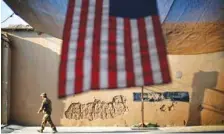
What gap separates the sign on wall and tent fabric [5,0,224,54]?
21.9ft

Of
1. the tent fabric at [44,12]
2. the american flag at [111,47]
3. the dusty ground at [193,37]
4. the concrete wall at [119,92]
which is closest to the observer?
the american flag at [111,47]

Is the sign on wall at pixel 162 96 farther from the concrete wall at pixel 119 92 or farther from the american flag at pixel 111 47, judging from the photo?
the american flag at pixel 111 47

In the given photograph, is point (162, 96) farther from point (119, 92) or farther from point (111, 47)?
point (111, 47)

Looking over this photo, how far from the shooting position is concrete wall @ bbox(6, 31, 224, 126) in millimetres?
15508

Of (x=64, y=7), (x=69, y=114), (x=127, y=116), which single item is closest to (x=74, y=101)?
(x=69, y=114)

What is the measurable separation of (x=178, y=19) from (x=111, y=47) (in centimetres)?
184

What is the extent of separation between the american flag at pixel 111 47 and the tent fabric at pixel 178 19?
322mm

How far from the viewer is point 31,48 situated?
15672 mm

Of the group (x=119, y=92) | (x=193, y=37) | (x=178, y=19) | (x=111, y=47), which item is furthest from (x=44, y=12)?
(x=119, y=92)

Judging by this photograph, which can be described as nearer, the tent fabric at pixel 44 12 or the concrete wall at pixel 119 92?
the tent fabric at pixel 44 12

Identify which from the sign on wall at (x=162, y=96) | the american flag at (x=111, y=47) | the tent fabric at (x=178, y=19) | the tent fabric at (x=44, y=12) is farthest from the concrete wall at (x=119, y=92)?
the american flag at (x=111, y=47)

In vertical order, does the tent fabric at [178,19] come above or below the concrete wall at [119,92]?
above

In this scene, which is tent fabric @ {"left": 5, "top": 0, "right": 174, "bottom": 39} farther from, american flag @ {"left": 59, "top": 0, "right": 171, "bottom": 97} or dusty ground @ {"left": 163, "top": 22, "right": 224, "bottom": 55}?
dusty ground @ {"left": 163, "top": 22, "right": 224, "bottom": 55}

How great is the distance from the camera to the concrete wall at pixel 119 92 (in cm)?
1551
